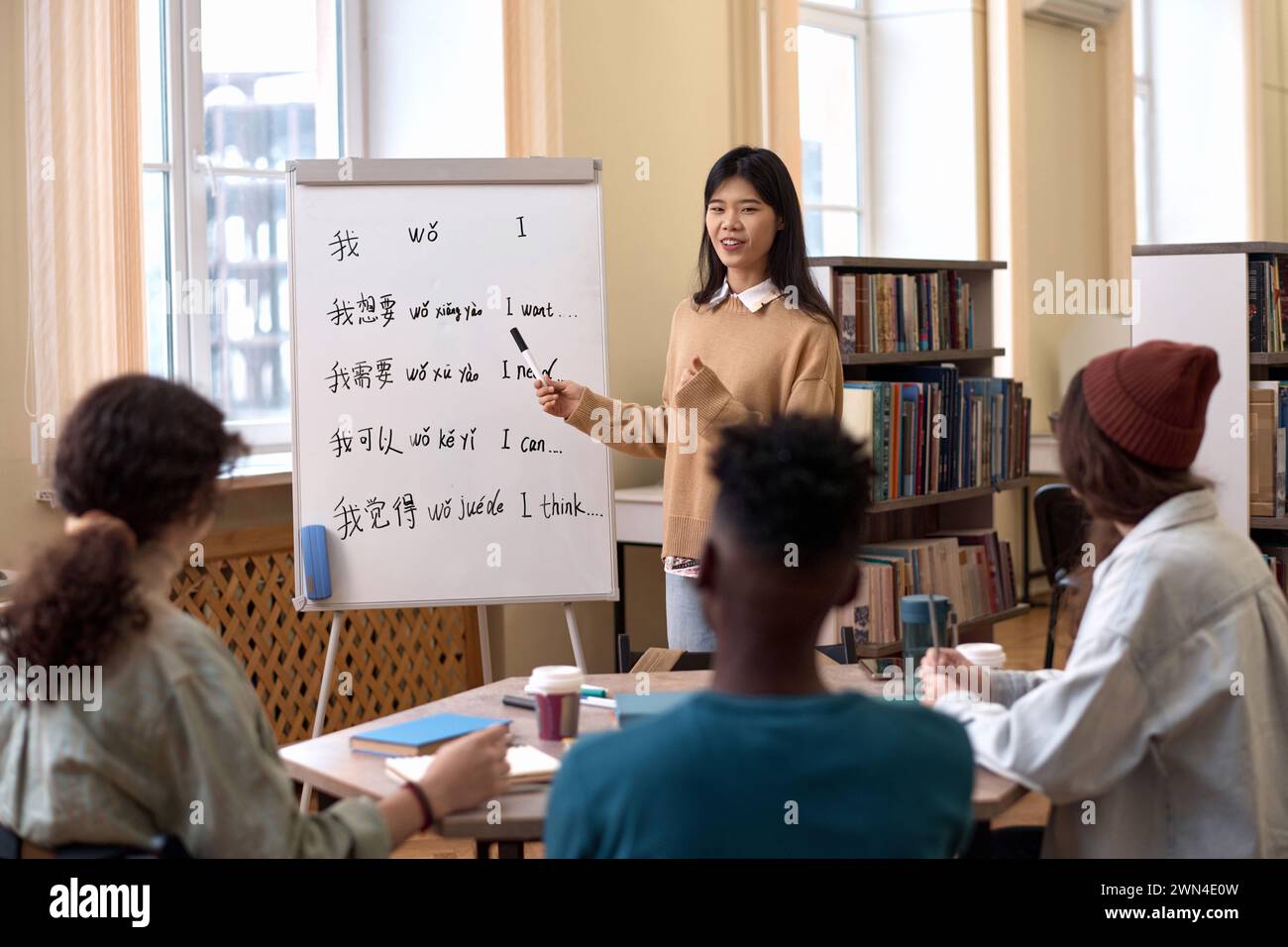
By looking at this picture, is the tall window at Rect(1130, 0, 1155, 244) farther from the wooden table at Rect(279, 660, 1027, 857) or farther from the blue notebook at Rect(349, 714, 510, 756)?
the blue notebook at Rect(349, 714, 510, 756)

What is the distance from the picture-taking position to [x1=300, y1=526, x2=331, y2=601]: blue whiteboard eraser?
120 inches

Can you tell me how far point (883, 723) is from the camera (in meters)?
1.19

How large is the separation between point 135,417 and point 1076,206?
261 inches

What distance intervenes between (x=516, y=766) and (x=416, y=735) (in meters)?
0.20

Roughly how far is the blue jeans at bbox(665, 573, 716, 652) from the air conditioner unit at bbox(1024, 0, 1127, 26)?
4.66 m

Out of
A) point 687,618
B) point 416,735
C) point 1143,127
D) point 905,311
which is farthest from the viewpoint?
point 1143,127

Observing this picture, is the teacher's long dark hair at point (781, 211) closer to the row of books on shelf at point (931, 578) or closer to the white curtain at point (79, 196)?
the row of books on shelf at point (931, 578)

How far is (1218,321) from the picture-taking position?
371cm

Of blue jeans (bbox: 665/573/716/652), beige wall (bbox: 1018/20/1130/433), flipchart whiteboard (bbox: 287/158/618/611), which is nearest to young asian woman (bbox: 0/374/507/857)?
blue jeans (bbox: 665/573/716/652)

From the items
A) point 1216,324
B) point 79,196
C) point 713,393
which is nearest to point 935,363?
point 1216,324

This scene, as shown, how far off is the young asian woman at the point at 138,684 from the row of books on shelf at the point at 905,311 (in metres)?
2.99

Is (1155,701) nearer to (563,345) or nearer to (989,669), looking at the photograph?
(989,669)

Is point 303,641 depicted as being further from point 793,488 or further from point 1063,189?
point 1063,189

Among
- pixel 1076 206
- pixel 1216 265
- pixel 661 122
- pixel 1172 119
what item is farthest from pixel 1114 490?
pixel 1172 119
